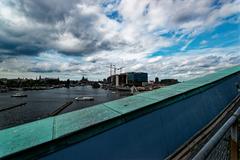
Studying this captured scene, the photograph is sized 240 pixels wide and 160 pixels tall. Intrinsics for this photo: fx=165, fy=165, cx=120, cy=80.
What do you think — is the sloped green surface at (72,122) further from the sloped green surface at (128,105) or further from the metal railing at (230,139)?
the metal railing at (230,139)

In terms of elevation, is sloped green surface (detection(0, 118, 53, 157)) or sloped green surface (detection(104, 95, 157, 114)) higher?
sloped green surface (detection(104, 95, 157, 114))

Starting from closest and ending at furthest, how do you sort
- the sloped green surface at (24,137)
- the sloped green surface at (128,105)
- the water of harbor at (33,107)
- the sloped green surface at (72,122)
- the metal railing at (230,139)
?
the metal railing at (230,139), the sloped green surface at (24,137), the sloped green surface at (72,122), the sloped green surface at (128,105), the water of harbor at (33,107)

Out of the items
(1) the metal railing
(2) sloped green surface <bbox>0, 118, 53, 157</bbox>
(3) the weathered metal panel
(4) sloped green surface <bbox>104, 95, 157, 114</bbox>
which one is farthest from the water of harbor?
(1) the metal railing

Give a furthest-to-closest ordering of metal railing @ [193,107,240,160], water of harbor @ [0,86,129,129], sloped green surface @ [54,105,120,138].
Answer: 1. water of harbor @ [0,86,129,129]
2. sloped green surface @ [54,105,120,138]
3. metal railing @ [193,107,240,160]

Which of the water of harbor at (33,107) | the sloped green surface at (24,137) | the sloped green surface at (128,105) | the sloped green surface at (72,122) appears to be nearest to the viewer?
the sloped green surface at (24,137)

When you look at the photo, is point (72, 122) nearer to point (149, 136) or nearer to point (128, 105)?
point (128, 105)

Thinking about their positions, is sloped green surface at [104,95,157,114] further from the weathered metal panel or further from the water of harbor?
the water of harbor

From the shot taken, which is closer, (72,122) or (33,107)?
(72,122)

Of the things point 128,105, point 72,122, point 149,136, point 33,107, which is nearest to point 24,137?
point 72,122

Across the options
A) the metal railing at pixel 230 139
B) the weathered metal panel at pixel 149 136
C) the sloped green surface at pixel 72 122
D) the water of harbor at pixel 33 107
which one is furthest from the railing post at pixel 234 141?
the water of harbor at pixel 33 107

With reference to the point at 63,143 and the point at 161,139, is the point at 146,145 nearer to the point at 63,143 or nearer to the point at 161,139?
the point at 161,139

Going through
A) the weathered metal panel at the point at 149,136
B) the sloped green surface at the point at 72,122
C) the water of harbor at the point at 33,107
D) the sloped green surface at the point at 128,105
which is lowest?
the water of harbor at the point at 33,107

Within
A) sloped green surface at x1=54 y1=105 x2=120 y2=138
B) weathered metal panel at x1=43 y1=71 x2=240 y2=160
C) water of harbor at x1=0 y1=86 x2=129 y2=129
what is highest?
sloped green surface at x1=54 y1=105 x2=120 y2=138

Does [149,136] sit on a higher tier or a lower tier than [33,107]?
higher
